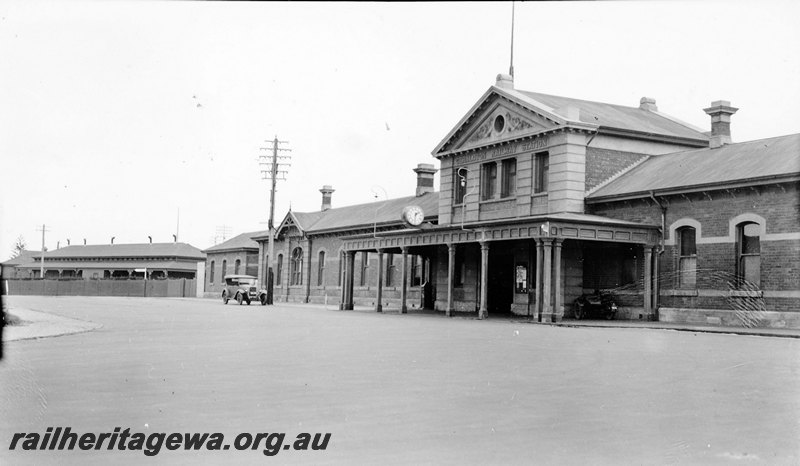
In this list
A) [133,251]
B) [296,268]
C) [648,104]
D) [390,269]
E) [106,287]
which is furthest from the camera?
[133,251]

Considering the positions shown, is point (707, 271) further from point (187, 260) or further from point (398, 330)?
point (187, 260)

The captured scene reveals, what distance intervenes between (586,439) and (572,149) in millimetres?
22368

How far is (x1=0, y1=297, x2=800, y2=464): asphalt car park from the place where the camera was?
22.4 feet

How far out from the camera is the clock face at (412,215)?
33344mm

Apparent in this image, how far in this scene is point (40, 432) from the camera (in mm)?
7211

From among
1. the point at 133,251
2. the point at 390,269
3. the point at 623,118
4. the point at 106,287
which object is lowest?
the point at 106,287

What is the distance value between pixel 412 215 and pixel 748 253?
13859 millimetres

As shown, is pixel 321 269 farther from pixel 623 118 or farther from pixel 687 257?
pixel 687 257

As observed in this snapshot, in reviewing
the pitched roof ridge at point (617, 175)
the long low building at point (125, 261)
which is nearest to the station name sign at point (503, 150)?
the pitched roof ridge at point (617, 175)

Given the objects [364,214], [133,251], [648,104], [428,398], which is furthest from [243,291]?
[133,251]

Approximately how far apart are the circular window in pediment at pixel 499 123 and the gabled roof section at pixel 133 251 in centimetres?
5336

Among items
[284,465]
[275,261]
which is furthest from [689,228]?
[275,261]

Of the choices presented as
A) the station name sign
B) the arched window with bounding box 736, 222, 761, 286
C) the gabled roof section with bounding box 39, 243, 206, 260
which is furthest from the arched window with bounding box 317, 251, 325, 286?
the gabled roof section with bounding box 39, 243, 206, 260

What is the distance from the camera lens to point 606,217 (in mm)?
27969
